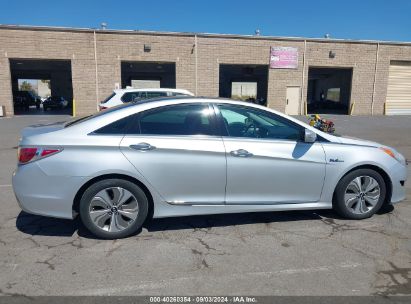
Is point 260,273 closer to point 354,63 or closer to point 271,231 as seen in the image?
point 271,231

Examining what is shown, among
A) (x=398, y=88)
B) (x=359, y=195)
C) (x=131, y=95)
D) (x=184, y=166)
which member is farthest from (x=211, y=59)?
(x=184, y=166)

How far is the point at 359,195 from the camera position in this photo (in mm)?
4438

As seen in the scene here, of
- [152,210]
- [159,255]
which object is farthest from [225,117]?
[159,255]

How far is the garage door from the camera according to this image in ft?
→ 85.9

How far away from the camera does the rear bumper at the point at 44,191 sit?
3660 mm

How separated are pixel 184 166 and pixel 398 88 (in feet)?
90.6

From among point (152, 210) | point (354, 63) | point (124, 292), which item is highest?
point (354, 63)

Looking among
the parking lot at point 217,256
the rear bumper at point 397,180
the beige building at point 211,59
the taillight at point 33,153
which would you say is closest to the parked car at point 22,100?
the beige building at point 211,59

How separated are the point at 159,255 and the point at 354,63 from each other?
83.9 feet

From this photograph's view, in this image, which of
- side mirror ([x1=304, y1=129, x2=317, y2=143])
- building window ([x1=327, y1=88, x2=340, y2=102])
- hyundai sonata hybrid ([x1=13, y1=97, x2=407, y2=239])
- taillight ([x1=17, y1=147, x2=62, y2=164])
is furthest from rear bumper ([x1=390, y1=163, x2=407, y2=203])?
building window ([x1=327, y1=88, x2=340, y2=102])

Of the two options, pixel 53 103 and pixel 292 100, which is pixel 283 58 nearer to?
pixel 292 100

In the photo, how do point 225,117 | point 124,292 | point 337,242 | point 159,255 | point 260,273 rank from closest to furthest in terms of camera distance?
point 124,292 → point 260,273 → point 159,255 → point 337,242 → point 225,117

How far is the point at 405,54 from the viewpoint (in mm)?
25844

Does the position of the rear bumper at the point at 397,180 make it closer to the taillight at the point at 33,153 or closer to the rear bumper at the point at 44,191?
the rear bumper at the point at 44,191
